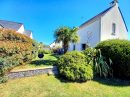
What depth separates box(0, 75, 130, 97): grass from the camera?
6566 mm

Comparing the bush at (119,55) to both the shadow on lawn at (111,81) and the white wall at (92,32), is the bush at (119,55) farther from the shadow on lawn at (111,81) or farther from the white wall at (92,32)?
the white wall at (92,32)

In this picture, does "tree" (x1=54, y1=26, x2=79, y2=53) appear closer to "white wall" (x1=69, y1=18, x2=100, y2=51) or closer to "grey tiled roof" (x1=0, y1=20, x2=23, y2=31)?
Result: "white wall" (x1=69, y1=18, x2=100, y2=51)

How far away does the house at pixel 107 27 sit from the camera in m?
19.7

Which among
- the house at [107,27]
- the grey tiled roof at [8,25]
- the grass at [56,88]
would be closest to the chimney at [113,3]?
the house at [107,27]

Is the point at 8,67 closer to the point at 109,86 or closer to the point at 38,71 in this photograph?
the point at 38,71

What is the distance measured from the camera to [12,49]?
8.31 meters

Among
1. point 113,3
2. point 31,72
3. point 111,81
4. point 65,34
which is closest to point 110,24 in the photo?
point 113,3

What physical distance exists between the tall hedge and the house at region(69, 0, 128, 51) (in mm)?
12027

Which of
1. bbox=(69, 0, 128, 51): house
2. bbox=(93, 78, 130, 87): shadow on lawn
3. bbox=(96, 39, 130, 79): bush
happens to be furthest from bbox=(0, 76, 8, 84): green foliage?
bbox=(69, 0, 128, 51): house

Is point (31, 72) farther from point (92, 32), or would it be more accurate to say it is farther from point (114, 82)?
point (92, 32)

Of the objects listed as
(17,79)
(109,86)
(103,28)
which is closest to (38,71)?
(17,79)

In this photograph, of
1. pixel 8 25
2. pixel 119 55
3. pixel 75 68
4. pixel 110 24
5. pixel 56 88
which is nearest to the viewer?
pixel 56 88

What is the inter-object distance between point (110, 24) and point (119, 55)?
12.1m

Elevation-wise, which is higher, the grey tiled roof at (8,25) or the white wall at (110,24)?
the grey tiled roof at (8,25)
